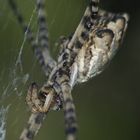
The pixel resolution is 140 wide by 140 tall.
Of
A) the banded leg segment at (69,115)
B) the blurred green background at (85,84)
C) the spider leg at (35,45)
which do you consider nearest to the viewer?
the banded leg segment at (69,115)

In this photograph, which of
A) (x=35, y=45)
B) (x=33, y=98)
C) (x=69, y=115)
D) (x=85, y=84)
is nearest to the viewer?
(x=69, y=115)

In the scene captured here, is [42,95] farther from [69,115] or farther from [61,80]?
[69,115]

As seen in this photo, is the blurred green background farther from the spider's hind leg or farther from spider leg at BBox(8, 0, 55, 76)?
the spider's hind leg

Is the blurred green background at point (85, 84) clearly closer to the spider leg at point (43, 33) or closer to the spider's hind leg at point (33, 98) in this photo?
the spider leg at point (43, 33)

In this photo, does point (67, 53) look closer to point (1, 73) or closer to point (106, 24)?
point (106, 24)

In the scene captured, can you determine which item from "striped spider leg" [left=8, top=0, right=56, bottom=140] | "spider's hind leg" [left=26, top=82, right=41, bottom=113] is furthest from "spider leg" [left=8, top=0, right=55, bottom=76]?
"spider's hind leg" [left=26, top=82, right=41, bottom=113]

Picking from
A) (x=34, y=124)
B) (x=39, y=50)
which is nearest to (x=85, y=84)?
(x=39, y=50)

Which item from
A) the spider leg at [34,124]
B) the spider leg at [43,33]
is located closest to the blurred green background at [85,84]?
the spider leg at [43,33]
